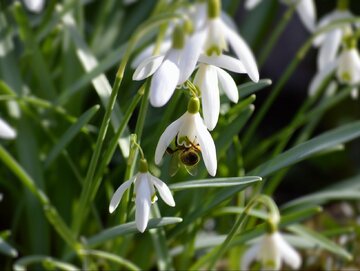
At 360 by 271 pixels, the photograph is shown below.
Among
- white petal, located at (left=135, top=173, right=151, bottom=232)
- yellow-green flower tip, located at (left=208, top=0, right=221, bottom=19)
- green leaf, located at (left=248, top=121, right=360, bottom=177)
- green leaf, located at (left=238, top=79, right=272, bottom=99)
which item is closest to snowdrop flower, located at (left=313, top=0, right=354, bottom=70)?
green leaf, located at (left=248, top=121, right=360, bottom=177)

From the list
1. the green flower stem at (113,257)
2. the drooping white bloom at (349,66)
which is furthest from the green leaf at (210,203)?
the drooping white bloom at (349,66)

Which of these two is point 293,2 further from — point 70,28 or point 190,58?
point 190,58

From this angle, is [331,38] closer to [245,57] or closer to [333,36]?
[333,36]

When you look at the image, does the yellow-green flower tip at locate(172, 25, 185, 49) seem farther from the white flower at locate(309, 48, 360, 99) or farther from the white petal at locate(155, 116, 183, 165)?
the white flower at locate(309, 48, 360, 99)

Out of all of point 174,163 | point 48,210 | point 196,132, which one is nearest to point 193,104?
point 196,132

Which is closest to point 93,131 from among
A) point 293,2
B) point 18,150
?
point 18,150

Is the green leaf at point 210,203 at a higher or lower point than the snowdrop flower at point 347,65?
lower

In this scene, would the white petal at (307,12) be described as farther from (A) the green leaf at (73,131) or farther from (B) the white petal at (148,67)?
(B) the white petal at (148,67)
